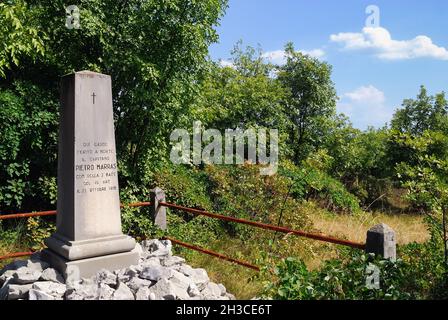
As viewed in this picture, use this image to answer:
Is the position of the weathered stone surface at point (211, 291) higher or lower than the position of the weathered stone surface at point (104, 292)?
lower

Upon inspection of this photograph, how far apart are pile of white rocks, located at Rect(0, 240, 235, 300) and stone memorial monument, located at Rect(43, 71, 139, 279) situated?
0.78 feet

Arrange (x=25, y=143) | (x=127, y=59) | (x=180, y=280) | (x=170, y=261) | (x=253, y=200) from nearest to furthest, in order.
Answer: (x=180, y=280) → (x=170, y=261) → (x=25, y=143) → (x=127, y=59) → (x=253, y=200)

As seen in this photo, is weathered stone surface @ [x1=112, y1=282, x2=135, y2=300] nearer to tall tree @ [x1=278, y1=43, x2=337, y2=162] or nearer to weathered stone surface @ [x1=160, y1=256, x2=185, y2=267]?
weathered stone surface @ [x1=160, y1=256, x2=185, y2=267]

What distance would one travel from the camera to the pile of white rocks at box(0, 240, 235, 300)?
4570 mm

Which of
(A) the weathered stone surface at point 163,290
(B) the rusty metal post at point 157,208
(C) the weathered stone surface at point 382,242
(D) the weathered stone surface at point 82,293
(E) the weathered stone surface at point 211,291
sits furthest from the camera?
(B) the rusty metal post at point 157,208

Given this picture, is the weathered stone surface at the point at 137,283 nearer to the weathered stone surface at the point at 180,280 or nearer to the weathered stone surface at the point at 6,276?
the weathered stone surface at the point at 180,280

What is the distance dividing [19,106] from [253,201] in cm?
568

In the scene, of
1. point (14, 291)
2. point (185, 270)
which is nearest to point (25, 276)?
point (14, 291)

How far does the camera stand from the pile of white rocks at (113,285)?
4570mm

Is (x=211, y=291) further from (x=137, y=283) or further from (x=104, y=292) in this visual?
(x=104, y=292)

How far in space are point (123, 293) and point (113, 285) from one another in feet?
1.14

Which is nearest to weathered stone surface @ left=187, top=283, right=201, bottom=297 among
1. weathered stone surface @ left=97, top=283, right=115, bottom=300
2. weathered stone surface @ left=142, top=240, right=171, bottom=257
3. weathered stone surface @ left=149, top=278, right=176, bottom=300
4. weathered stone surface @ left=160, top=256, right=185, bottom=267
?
weathered stone surface @ left=149, top=278, right=176, bottom=300

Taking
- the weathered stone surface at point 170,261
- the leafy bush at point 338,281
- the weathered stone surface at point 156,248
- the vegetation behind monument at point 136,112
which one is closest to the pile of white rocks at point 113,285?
the weathered stone surface at point 170,261

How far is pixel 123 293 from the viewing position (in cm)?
457
